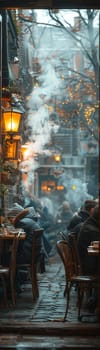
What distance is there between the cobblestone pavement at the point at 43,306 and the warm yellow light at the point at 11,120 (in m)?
3.16

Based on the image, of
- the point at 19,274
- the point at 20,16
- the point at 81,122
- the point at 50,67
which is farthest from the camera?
the point at 50,67

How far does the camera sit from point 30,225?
42.2ft

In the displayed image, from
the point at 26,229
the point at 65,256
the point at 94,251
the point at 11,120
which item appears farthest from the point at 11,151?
the point at 94,251

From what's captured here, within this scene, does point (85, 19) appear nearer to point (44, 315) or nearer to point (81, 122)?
point (81, 122)

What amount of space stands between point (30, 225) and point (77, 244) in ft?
7.58

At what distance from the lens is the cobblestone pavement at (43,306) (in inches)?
374

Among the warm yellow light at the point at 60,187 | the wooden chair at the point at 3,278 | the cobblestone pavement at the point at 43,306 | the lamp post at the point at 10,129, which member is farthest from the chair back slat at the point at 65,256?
the warm yellow light at the point at 60,187

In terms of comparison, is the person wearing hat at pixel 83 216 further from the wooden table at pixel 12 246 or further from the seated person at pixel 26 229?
the wooden table at pixel 12 246

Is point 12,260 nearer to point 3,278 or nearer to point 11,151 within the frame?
point 3,278

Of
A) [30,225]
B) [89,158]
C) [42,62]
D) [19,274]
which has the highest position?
[42,62]

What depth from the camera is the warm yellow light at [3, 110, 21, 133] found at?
13969 millimetres

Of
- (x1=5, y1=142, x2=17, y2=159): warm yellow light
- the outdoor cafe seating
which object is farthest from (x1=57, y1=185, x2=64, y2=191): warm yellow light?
the outdoor cafe seating

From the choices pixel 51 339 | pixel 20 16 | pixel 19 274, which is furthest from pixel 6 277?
pixel 20 16

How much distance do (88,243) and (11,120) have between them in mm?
4489
